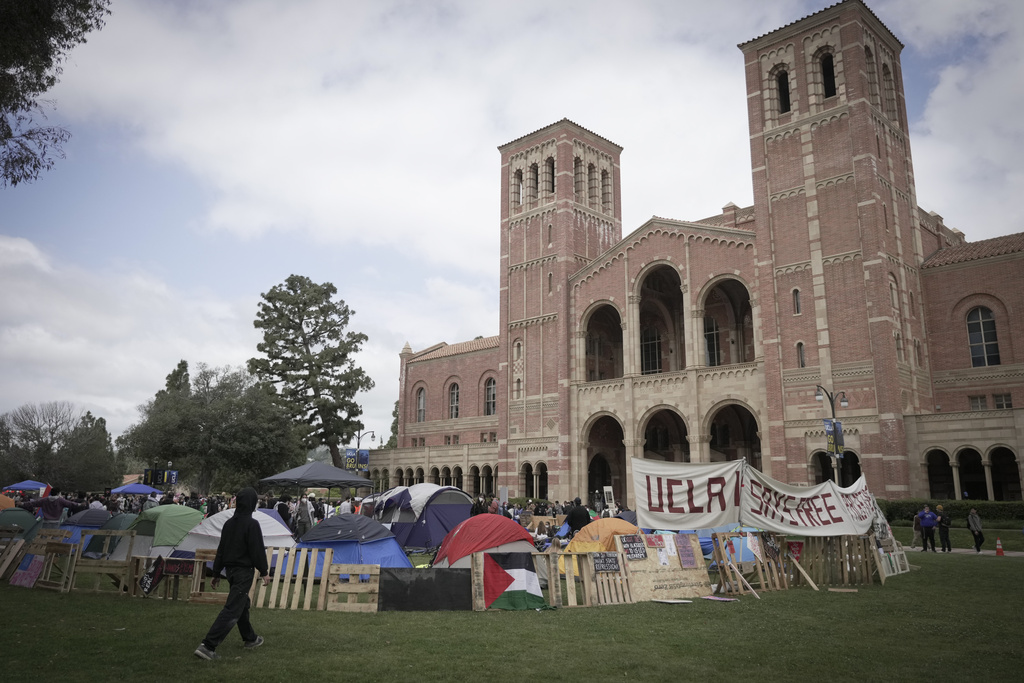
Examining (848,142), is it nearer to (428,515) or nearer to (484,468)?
(428,515)

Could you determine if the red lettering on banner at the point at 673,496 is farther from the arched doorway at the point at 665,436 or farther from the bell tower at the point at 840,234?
the arched doorway at the point at 665,436

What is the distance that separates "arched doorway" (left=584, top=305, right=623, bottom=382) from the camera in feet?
138

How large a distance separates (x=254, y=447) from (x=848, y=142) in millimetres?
37072

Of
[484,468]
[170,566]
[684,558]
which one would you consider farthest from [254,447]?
[684,558]

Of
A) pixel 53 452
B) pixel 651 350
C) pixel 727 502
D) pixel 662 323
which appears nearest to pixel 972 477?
pixel 662 323

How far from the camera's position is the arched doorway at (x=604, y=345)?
138 feet

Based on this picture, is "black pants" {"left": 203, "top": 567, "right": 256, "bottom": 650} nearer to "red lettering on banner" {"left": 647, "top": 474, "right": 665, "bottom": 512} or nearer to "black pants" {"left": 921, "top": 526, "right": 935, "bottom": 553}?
"red lettering on banner" {"left": 647, "top": 474, "right": 665, "bottom": 512}

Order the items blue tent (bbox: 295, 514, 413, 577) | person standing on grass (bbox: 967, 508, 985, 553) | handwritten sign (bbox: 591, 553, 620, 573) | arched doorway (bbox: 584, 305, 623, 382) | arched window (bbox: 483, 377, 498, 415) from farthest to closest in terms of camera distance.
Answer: arched window (bbox: 483, 377, 498, 415)
arched doorway (bbox: 584, 305, 623, 382)
person standing on grass (bbox: 967, 508, 985, 553)
blue tent (bbox: 295, 514, 413, 577)
handwritten sign (bbox: 591, 553, 620, 573)

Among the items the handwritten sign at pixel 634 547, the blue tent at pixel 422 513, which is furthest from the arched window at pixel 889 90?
the handwritten sign at pixel 634 547

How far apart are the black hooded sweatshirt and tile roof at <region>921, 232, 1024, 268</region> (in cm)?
3313

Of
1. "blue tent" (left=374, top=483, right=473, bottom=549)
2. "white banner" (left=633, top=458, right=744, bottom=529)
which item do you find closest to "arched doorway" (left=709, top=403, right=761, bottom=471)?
"blue tent" (left=374, top=483, right=473, bottom=549)

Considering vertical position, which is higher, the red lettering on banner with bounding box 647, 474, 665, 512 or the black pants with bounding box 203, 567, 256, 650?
the red lettering on banner with bounding box 647, 474, 665, 512

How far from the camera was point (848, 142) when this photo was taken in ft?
102

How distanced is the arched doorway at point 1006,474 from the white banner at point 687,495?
20654 millimetres
